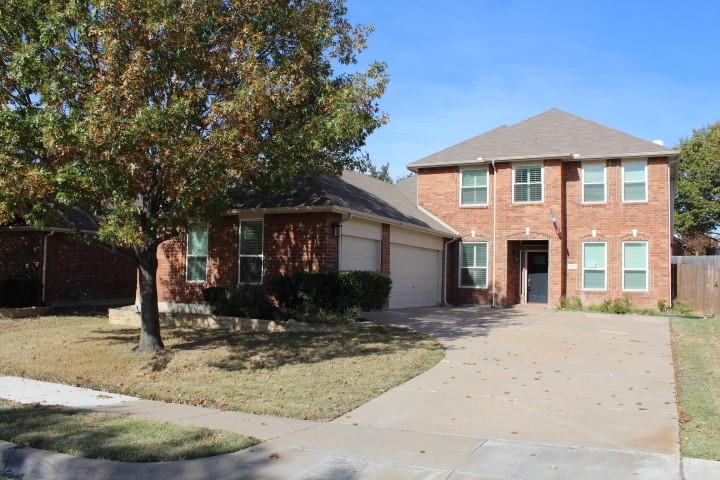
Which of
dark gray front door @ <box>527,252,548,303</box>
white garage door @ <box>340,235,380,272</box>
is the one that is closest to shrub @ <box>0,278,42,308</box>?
white garage door @ <box>340,235,380,272</box>

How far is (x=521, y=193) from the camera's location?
22.4 m

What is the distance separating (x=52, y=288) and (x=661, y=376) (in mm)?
19126

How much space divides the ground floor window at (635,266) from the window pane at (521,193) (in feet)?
12.2

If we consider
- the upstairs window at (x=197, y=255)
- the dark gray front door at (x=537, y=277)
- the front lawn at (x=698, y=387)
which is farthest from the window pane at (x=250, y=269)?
the dark gray front door at (x=537, y=277)

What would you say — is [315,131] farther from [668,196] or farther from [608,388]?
[668,196]

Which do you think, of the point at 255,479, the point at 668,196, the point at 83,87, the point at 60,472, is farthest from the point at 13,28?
the point at 668,196

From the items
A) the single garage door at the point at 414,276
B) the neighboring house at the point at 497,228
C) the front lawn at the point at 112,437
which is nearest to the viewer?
the front lawn at the point at 112,437

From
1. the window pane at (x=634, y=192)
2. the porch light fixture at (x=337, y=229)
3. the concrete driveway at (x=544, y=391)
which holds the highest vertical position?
the window pane at (x=634, y=192)

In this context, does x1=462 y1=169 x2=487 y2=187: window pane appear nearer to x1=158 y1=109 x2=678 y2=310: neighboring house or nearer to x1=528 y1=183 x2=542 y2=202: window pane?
x1=158 y1=109 x2=678 y2=310: neighboring house

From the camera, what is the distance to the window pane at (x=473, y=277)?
75.7 ft

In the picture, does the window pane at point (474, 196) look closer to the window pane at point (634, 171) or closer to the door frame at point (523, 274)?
the door frame at point (523, 274)

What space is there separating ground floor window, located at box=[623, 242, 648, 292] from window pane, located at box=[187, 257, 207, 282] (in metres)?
14.0

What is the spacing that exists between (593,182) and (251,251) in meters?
12.3

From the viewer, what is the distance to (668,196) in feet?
68.4
